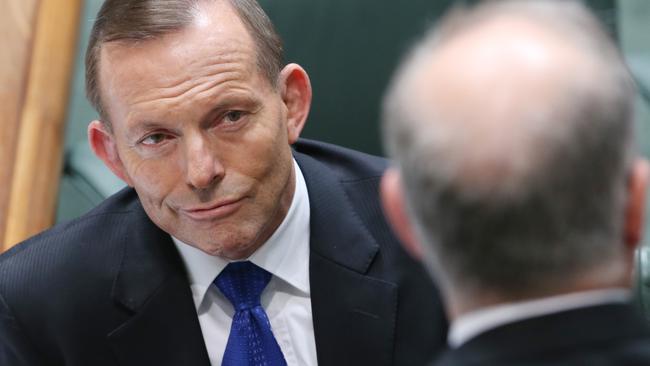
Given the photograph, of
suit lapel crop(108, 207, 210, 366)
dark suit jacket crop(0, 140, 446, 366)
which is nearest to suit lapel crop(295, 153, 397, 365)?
dark suit jacket crop(0, 140, 446, 366)

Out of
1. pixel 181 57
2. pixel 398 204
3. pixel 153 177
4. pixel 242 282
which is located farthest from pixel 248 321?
pixel 398 204

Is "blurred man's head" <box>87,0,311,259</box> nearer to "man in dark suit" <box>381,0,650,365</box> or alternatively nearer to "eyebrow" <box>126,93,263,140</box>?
"eyebrow" <box>126,93,263,140</box>

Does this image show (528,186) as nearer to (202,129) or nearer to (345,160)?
(202,129)

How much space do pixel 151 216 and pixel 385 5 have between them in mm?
861

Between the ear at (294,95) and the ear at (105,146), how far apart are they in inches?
7.5

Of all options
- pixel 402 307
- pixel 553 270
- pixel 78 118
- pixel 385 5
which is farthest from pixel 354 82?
pixel 553 270

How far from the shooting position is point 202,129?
1221mm

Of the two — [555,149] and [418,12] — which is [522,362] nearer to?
[555,149]

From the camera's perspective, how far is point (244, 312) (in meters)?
1.31

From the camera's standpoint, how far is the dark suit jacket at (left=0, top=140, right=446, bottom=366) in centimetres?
132

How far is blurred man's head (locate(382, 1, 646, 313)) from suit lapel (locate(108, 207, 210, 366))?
26.5 inches

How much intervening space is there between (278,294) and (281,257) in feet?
0.14

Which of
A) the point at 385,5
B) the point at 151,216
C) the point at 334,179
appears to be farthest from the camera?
the point at 385,5

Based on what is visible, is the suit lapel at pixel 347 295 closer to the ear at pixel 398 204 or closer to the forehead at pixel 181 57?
the forehead at pixel 181 57
